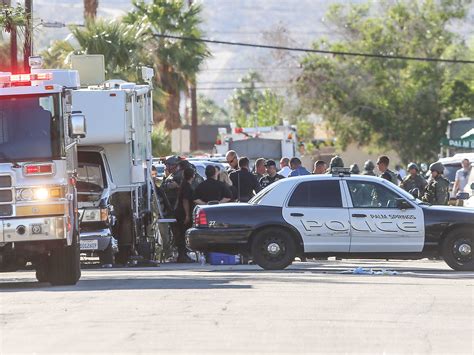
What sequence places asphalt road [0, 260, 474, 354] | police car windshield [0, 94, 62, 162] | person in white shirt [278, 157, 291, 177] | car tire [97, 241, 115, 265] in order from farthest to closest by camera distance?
1. person in white shirt [278, 157, 291, 177]
2. car tire [97, 241, 115, 265]
3. police car windshield [0, 94, 62, 162]
4. asphalt road [0, 260, 474, 354]

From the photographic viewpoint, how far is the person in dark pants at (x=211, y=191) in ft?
80.7

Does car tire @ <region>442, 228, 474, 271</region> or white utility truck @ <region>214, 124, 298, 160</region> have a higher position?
white utility truck @ <region>214, 124, 298, 160</region>

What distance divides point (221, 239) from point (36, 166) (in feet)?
15.1

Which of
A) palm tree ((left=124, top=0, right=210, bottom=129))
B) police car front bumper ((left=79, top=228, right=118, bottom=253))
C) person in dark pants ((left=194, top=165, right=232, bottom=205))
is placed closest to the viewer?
police car front bumper ((left=79, top=228, right=118, bottom=253))

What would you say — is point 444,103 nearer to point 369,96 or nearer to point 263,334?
point 369,96

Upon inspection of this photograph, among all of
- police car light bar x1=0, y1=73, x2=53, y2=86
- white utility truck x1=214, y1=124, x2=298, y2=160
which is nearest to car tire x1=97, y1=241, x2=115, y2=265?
police car light bar x1=0, y1=73, x2=53, y2=86

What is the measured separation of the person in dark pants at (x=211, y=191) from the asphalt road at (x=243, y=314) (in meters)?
4.73

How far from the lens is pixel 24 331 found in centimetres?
1238

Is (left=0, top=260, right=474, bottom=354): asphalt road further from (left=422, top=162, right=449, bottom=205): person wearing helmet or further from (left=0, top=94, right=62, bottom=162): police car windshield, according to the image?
(left=422, top=162, right=449, bottom=205): person wearing helmet

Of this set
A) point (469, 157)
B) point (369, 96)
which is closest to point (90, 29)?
point (469, 157)

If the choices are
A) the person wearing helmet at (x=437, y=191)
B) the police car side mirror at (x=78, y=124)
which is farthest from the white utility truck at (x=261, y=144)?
the police car side mirror at (x=78, y=124)

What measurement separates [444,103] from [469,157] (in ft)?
105

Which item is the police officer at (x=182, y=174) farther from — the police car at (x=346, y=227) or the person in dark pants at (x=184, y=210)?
the police car at (x=346, y=227)

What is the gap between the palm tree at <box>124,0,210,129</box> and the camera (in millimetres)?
51188
